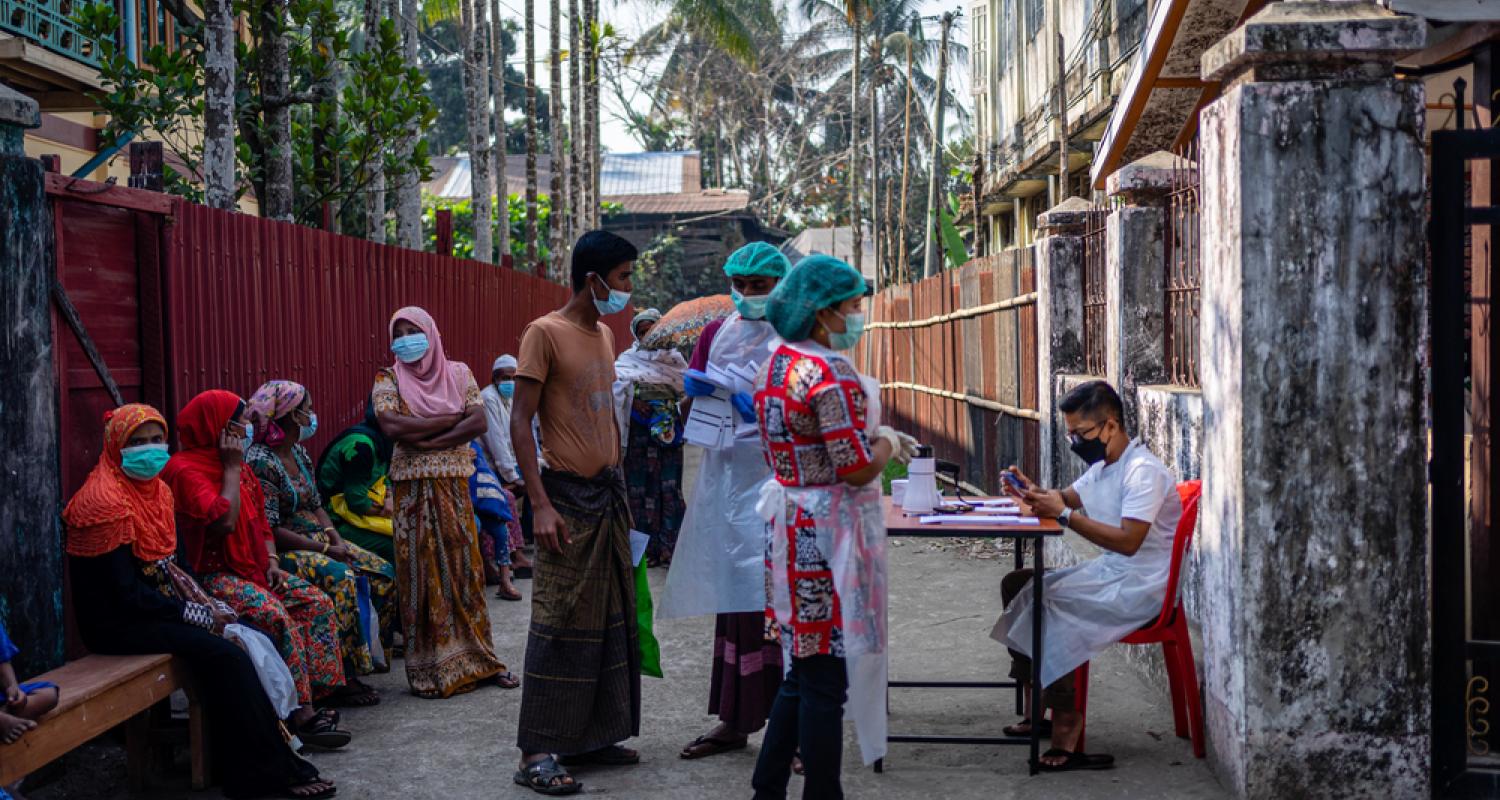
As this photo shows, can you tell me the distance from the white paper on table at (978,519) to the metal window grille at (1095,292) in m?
3.10

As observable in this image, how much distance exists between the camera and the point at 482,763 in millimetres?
5234

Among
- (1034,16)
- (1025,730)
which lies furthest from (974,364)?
(1034,16)

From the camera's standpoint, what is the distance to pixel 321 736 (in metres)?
5.32

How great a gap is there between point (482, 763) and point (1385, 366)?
3.43 metres

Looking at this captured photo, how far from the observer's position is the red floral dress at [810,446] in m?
3.88

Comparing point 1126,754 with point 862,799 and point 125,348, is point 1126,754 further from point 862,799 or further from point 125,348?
point 125,348

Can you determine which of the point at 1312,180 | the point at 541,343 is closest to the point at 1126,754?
the point at 1312,180

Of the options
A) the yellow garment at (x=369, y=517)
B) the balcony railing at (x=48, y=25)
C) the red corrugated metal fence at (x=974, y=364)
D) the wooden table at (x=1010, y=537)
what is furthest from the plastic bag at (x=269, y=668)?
the balcony railing at (x=48, y=25)

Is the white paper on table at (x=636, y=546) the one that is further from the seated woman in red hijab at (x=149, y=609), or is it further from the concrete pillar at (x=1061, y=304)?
the concrete pillar at (x=1061, y=304)

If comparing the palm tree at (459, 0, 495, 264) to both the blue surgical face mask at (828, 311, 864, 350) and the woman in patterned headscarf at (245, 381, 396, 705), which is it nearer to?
the woman in patterned headscarf at (245, 381, 396, 705)

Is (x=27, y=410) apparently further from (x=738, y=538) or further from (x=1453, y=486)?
(x=1453, y=486)

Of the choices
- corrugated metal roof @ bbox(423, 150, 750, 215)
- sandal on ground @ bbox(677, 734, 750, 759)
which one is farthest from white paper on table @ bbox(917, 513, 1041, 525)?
corrugated metal roof @ bbox(423, 150, 750, 215)

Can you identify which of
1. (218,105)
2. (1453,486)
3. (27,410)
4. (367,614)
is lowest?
(367,614)

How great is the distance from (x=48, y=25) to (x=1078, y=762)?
1370 cm
